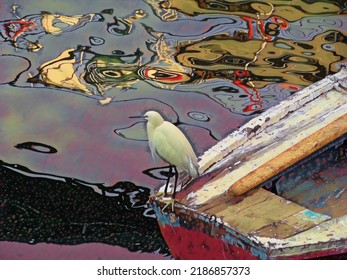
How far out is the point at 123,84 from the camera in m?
7.11

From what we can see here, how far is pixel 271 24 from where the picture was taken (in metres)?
8.11

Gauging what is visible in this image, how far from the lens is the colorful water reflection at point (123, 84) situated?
18.0 ft

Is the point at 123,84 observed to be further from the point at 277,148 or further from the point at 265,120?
the point at 277,148

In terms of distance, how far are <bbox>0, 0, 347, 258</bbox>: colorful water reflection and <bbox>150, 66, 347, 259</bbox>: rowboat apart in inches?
29.0

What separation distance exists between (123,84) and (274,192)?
2650 millimetres

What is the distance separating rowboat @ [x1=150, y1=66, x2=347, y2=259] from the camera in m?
4.07

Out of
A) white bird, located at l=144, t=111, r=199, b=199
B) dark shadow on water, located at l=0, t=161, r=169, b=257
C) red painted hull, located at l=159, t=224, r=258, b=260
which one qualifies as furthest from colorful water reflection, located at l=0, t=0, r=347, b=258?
white bird, located at l=144, t=111, r=199, b=199

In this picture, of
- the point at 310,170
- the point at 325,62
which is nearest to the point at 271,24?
the point at 325,62

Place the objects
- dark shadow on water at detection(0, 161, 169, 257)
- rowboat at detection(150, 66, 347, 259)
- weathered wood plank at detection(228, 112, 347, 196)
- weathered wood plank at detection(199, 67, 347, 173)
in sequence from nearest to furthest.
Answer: rowboat at detection(150, 66, 347, 259) < weathered wood plank at detection(228, 112, 347, 196) < weathered wood plank at detection(199, 67, 347, 173) < dark shadow on water at detection(0, 161, 169, 257)

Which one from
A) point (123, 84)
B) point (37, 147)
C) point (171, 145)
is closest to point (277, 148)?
point (171, 145)

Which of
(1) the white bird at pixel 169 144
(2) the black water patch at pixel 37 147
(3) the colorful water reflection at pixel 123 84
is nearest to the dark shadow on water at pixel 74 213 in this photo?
(3) the colorful water reflection at pixel 123 84

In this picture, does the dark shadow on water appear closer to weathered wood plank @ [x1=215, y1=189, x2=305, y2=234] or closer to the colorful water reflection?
the colorful water reflection

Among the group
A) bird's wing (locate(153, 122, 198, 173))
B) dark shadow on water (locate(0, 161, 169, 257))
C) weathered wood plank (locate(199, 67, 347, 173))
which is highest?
bird's wing (locate(153, 122, 198, 173))

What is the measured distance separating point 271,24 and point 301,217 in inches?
166
